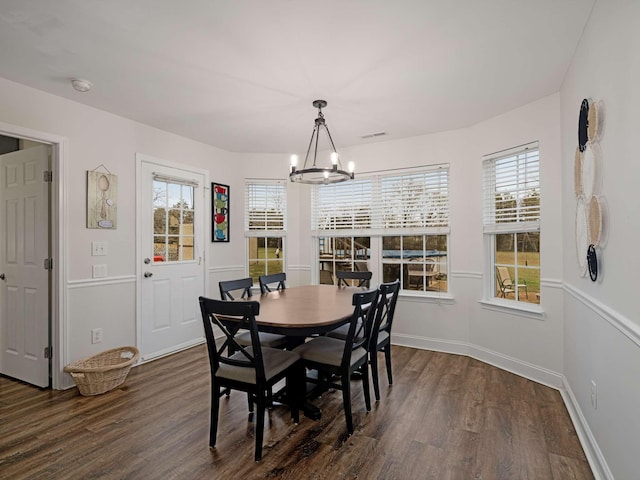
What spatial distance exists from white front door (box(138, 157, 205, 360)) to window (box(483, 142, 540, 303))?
3.39m

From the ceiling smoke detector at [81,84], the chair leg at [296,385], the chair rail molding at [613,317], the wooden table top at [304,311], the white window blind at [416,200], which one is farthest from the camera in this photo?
the white window blind at [416,200]

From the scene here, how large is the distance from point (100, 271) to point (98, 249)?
0.21m

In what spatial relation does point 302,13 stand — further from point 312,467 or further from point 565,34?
point 312,467

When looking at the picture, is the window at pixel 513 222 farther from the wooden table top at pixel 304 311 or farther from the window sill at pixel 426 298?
the wooden table top at pixel 304 311

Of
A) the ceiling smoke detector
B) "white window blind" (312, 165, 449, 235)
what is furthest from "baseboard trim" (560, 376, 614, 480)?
the ceiling smoke detector

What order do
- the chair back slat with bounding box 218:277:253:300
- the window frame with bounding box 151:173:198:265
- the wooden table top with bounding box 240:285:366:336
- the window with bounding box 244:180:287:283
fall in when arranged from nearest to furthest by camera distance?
the wooden table top with bounding box 240:285:366:336, the chair back slat with bounding box 218:277:253:300, the window frame with bounding box 151:173:198:265, the window with bounding box 244:180:287:283

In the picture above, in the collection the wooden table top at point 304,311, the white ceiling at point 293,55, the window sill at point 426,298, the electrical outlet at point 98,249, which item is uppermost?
the white ceiling at point 293,55

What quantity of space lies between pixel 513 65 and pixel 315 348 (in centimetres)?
255

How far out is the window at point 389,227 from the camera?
4.26 m

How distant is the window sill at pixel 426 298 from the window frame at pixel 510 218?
0.40 meters

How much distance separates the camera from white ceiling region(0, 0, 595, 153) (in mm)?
2012

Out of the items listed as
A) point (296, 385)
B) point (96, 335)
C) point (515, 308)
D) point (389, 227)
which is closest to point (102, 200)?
point (96, 335)

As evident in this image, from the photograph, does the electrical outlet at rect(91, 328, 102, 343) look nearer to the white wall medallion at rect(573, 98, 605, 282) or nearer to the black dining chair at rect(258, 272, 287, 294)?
the black dining chair at rect(258, 272, 287, 294)

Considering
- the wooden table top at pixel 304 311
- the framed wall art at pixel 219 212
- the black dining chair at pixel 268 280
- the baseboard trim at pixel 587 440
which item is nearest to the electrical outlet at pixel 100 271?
the framed wall art at pixel 219 212
